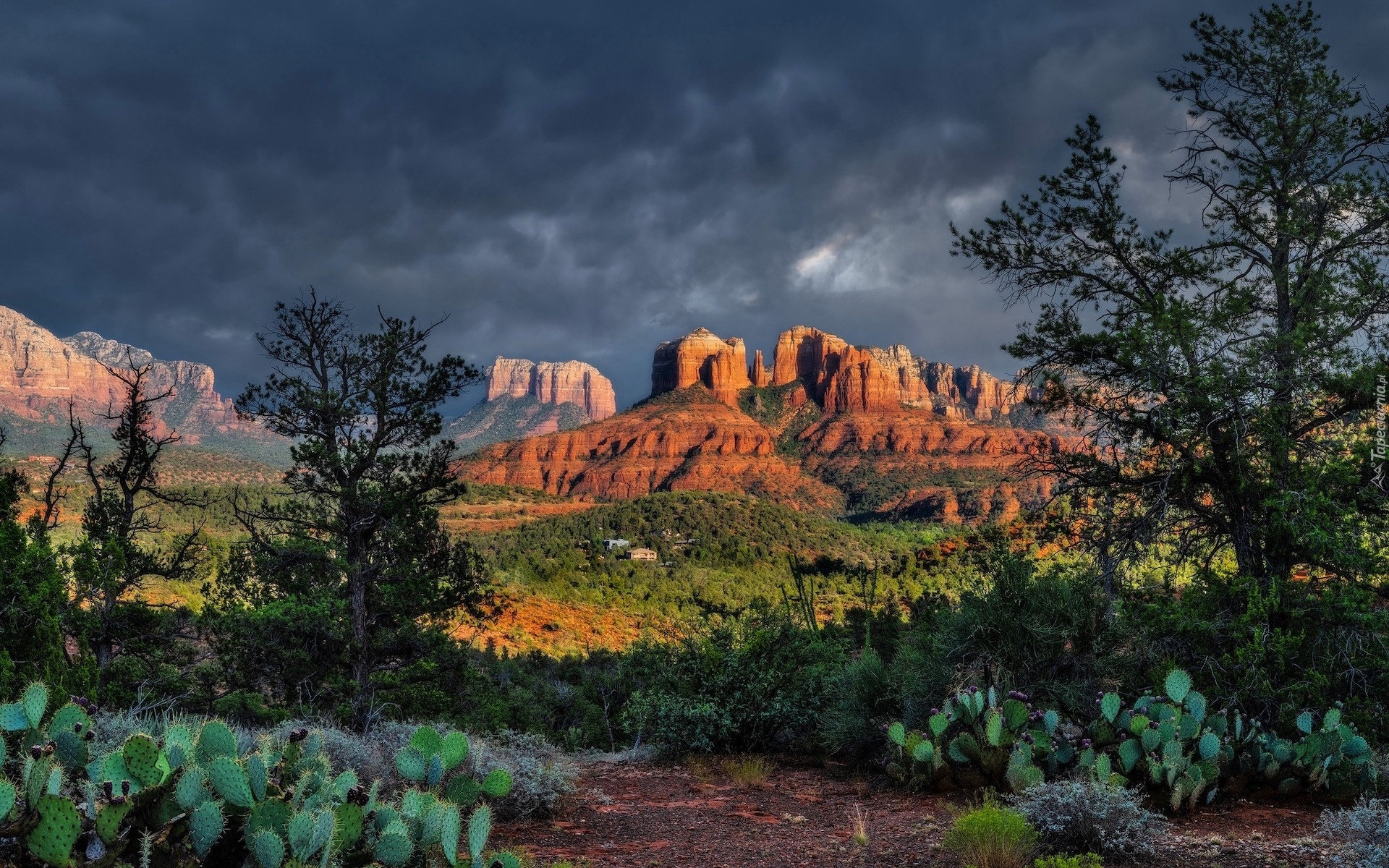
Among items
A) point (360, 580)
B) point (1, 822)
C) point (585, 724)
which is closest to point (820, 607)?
point (585, 724)

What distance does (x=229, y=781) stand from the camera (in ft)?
10.9

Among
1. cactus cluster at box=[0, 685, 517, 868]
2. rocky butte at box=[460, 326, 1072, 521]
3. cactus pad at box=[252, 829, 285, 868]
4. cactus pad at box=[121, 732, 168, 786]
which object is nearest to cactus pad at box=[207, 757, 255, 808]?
cactus cluster at box=[0, 685, 517, 868]

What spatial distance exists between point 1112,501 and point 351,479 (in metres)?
9.45

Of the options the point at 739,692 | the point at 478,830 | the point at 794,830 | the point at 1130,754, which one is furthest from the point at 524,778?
the point at 1130,754

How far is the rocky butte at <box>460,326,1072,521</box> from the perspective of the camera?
105688 millimetres

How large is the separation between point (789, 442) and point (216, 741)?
124547 millimetres

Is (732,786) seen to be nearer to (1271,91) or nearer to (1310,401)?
(1310,401)

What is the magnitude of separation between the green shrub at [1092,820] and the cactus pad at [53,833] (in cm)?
470

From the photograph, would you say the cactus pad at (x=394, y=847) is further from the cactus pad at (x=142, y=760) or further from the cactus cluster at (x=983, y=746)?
the cactus cluster at (x=983, y=746)

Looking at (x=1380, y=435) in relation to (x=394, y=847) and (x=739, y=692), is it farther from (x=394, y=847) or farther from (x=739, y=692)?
(x=394, y=847)

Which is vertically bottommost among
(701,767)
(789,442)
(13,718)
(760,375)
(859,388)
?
(701,767)

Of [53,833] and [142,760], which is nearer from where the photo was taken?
[53,833]

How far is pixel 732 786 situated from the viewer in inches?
283

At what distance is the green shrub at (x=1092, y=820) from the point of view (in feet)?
14.9
